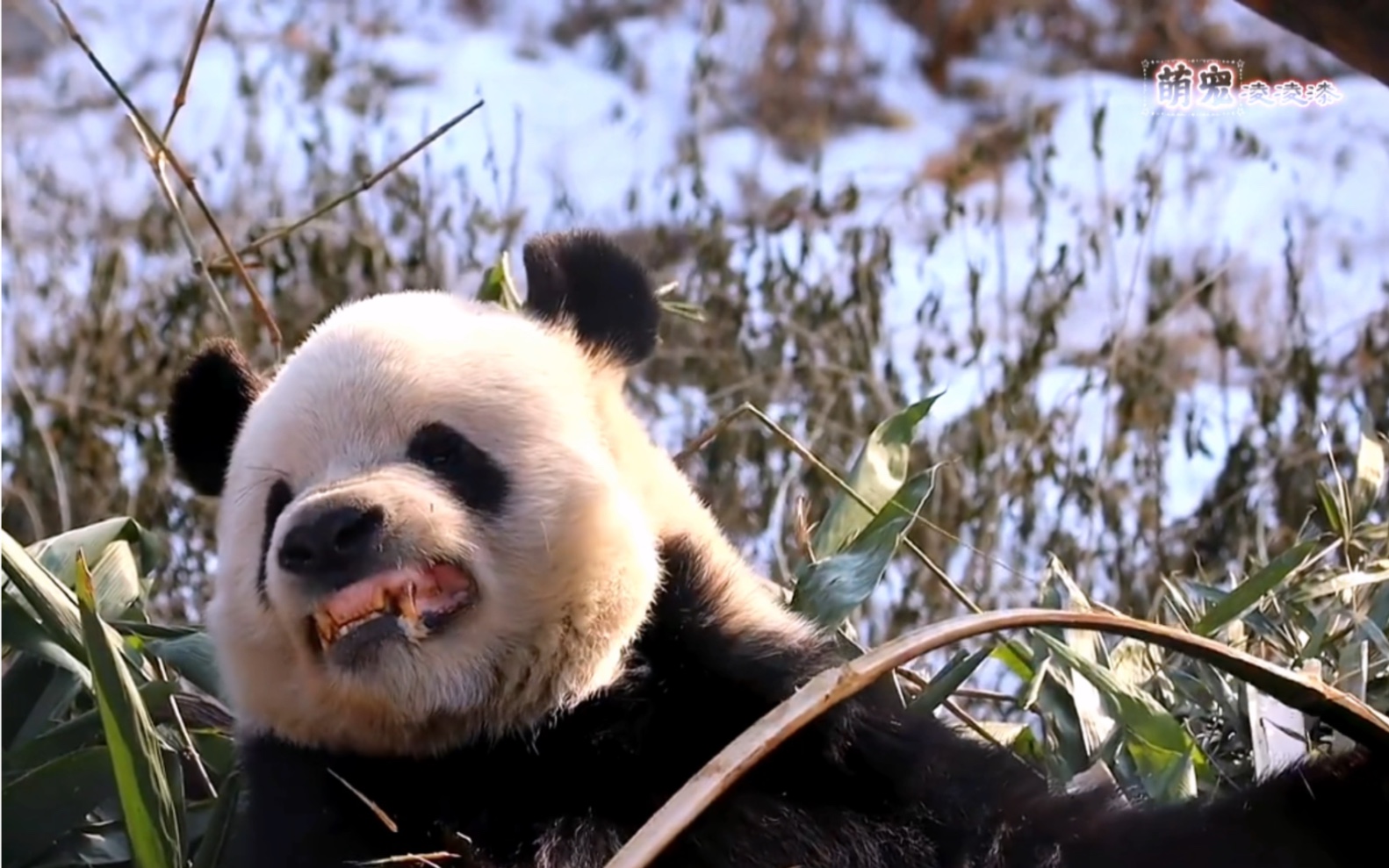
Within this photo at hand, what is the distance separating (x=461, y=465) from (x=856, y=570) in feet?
1.79

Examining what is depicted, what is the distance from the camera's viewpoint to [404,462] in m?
1.76

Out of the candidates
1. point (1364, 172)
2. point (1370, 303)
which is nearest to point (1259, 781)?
point (1370, 303)

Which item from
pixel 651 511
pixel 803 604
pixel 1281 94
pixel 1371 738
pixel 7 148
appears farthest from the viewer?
pixel 7 148

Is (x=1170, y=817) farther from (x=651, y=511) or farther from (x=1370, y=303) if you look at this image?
(x=1370, y=303)

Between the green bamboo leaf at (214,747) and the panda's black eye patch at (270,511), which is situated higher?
the panda's black eye patch at (270,511)

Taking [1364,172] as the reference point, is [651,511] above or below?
above

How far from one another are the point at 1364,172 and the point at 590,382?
499 cm

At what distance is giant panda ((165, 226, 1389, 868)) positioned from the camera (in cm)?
165

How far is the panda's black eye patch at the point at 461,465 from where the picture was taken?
1767mm

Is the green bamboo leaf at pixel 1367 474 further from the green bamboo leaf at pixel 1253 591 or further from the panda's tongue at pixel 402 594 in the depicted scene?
the panda's tongue at pixel 402 594

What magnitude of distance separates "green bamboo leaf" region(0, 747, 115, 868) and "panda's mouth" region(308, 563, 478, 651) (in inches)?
14.3

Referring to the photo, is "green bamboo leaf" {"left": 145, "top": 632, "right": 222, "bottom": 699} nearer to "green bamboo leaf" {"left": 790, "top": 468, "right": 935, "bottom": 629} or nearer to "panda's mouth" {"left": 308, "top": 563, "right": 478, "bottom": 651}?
"panda's mouth" {"left": 308, "top": 563, "right": 478, "bottom": 651}

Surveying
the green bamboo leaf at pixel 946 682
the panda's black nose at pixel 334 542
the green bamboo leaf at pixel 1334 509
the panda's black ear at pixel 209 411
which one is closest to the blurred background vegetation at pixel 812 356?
the green bamboo leaf at pixel 1334 509

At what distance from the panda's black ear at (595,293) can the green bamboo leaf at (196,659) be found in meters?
0.57
